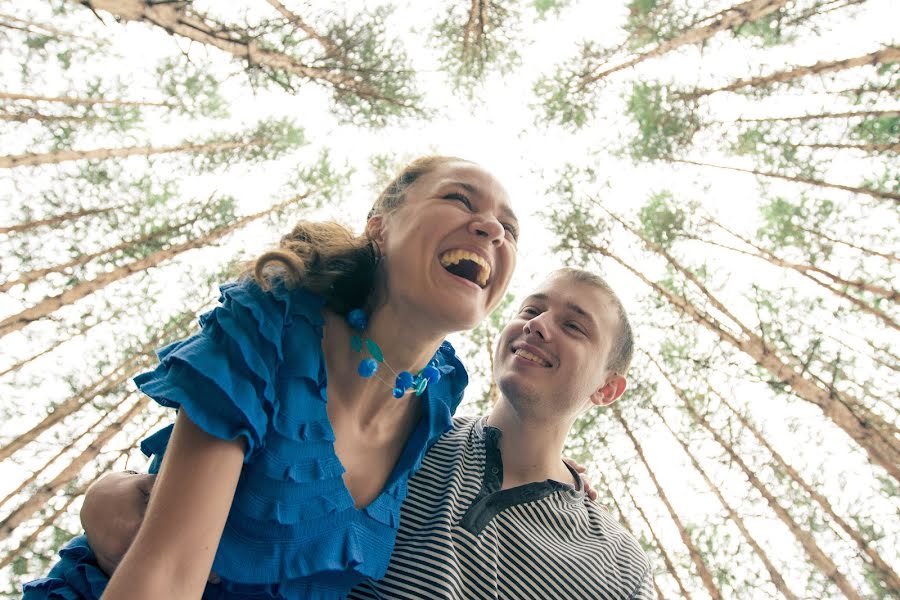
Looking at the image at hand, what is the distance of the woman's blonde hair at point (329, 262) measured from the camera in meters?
1.80

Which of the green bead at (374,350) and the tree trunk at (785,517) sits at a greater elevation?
the green bead at (374,350)

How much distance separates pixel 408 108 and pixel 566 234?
11.9 feet

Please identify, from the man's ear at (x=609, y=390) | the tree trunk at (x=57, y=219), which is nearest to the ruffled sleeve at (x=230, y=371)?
Result: the man's ear at (x=609, y=390)

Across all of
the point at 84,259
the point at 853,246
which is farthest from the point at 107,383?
the point at 853,246

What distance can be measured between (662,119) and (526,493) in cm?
847

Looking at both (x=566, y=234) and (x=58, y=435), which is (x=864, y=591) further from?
(x=58, y=435)

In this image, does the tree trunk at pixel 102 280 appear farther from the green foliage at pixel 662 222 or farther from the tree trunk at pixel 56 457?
the green foliage at pixel 662 222

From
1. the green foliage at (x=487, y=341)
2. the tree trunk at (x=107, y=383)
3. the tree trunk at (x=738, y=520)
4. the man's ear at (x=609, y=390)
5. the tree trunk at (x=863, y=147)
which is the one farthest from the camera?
the green foliage at (x=487, y=341)

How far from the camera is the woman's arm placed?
1198 millimetres

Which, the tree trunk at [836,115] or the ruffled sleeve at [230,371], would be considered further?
the tree trunk at [836,115]

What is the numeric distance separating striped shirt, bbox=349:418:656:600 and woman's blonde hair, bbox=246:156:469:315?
2.76 feet

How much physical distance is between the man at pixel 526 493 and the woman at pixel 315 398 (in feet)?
0.59

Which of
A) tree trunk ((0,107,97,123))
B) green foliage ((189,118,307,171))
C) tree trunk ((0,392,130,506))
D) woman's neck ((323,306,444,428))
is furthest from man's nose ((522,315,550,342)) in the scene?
green foliage ((189,118,307,171))

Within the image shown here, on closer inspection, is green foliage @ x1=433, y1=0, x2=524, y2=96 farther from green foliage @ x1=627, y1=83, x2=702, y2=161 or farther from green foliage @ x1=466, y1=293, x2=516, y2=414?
green foliage @ x1=466, y1=293, x2=516, y2=414
